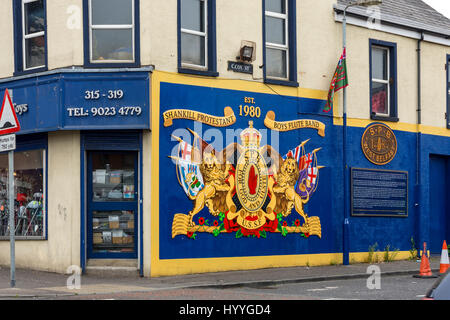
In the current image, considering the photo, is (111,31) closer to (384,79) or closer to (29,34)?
(29,34)

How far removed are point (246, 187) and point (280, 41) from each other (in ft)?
13.1

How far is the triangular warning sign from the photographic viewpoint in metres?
13.9

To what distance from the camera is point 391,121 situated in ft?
71.0

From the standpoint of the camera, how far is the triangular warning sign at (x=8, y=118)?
45.7 feet

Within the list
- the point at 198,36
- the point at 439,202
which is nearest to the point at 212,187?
the point at 198,36

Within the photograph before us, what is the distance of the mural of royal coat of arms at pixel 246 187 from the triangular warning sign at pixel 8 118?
427 centimetres

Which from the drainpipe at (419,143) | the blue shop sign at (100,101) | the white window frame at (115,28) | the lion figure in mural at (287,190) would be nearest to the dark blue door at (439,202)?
the drainpipe at (419,143)

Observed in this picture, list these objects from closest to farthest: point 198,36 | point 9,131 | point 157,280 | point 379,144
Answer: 1. point 9,131
2. point 157,280
3. point 198,36
4. point 379,144

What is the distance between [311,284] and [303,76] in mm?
5936

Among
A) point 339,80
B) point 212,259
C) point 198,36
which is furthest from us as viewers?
point 339,80

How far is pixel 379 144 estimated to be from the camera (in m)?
21.3

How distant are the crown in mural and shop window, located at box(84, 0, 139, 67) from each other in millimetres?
3287

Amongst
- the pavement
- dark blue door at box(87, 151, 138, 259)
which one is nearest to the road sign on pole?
the pavement

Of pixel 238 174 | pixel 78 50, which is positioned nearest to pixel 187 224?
pixel 238 174
